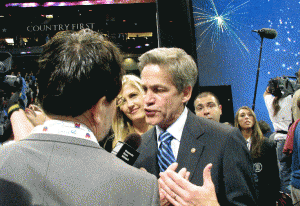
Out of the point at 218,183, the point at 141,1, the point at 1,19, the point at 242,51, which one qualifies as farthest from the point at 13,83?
the point at 1,19

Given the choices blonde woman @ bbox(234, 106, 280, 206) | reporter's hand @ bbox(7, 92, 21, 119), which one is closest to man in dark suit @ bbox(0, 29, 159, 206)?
reporter's hand @ bbox(7, 92, 21, 119)

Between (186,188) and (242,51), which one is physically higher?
(242,51)

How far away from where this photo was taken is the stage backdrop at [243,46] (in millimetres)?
5746

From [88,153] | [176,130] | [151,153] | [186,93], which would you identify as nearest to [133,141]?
[151,153]

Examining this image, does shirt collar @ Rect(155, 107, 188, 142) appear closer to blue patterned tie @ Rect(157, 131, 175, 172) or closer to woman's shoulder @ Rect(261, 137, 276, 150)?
blue patterned tie @ Rect(157, 131, 175, 172)

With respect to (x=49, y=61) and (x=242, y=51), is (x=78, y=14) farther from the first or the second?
(x=49, y=61)

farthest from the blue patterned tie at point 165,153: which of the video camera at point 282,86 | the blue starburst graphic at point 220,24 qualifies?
the blue starburst graphic at point 220,24

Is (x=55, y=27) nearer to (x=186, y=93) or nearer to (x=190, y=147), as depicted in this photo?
(x=186, y=93)

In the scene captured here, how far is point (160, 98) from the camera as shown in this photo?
1554 mm

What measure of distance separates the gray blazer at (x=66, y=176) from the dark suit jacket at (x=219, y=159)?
2.27 feet

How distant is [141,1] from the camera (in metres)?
14.5

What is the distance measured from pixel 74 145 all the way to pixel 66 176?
0.08 m

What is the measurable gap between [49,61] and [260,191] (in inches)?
123

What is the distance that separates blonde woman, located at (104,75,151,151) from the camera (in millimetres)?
2193
